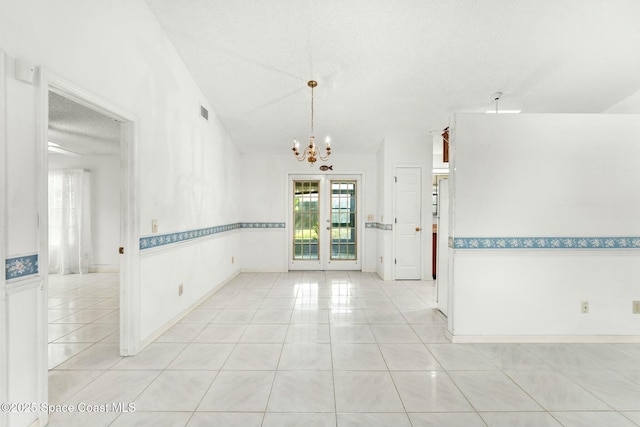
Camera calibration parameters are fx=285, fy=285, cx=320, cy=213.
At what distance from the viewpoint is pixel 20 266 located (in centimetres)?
157

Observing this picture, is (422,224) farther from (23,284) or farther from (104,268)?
(104,268)

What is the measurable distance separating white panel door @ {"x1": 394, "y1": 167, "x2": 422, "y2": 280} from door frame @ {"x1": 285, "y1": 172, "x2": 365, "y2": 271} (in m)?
0.88

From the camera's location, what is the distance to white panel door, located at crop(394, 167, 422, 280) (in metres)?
5.32

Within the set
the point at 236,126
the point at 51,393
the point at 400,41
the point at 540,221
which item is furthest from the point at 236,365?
the point at 236,126

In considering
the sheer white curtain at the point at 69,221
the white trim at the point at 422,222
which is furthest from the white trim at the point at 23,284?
the sheer white curtain at the point at 69,221

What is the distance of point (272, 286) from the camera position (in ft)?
16.0

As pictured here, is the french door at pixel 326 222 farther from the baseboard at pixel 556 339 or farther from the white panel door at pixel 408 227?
the baseboard at pixel 556 339

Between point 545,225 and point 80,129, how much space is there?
20.4 ft

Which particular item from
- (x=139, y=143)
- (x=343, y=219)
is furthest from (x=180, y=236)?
(x=343, y=219)

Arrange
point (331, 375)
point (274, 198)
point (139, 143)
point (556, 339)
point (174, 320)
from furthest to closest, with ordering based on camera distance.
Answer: point (274, 198), point (174, 320), point (556, 339), point (139, 143), point (331, 375)

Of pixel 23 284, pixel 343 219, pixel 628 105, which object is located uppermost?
pixel 628 105

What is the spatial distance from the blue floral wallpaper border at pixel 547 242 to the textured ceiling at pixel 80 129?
4435 mm

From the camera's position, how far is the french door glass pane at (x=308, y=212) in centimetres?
613

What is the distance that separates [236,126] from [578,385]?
5.18m
